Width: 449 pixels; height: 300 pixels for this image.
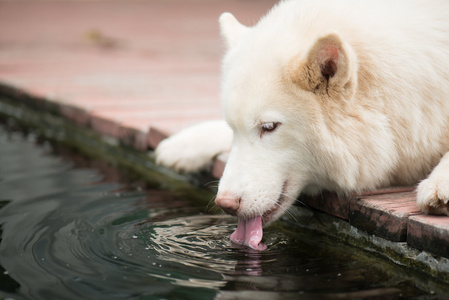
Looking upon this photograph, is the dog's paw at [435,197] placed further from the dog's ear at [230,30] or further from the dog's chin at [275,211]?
the dog's ear at [230,30]

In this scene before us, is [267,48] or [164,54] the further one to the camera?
[164,54]

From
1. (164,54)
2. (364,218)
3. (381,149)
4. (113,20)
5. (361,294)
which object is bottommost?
(361,294)

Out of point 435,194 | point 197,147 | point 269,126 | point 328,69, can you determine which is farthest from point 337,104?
point 197,147

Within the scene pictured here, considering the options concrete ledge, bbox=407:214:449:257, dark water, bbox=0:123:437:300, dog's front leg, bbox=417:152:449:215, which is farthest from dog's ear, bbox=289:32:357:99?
dark water, bbox=0:123:437:300

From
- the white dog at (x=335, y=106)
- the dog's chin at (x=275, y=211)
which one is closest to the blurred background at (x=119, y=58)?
the white dog at (x=335, y=106)

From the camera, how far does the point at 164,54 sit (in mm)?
11141

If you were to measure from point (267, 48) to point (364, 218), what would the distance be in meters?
0.94

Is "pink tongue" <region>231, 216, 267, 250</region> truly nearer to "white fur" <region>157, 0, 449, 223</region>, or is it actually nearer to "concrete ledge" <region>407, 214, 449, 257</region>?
"white fur" <region>157, 0, 449, 223</region>

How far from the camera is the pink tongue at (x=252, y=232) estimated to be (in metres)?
3.16

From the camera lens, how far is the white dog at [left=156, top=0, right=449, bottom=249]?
2.99 meters

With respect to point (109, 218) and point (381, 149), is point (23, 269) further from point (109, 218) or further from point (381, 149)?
point (381, 149)

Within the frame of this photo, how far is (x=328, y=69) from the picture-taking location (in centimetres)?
296

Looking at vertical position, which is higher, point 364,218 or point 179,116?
point 179,116

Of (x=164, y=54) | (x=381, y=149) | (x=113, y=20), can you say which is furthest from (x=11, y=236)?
(x=113, y=20)
